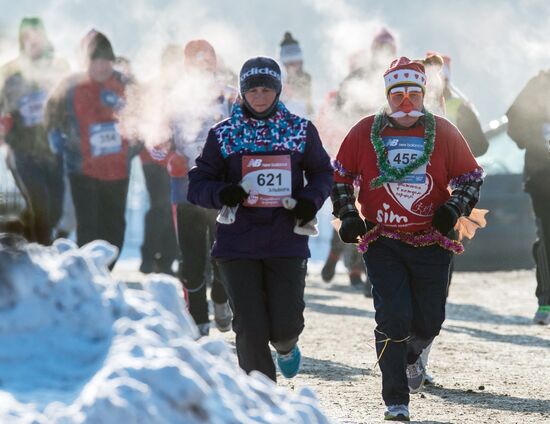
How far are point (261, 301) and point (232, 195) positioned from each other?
1.61 ft

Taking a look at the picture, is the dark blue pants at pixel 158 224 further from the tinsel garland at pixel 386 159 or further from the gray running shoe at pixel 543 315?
the tinsel garland at pixel 386 159

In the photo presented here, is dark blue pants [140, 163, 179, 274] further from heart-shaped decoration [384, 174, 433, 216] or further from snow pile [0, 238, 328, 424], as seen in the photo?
snow pile [0, 238, 328, 424]

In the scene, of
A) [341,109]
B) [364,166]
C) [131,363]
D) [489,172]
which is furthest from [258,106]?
[489,172]

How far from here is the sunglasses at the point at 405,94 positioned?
275 inches

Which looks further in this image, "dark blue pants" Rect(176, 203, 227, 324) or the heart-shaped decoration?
"dark blue pants" Rect(176, 203, 227, 324)

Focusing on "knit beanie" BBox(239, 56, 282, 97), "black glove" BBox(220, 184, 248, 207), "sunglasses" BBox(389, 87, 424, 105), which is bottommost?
"black glove" BBox(220, 184, 248, 207)

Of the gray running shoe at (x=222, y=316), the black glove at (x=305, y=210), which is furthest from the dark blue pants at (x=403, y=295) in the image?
the gray running shoe at (x=222, y=316)

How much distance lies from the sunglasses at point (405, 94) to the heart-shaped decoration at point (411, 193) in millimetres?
371

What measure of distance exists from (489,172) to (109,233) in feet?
23.1

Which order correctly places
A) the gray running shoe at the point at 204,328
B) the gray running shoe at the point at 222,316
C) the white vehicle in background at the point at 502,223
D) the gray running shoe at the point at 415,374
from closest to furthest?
the gray running shoe at the point at 415,374, the gray running shoe at the point at 204,328, the gray running shoe at the point at 222,316, the white vehicle in background at the point at 502,223

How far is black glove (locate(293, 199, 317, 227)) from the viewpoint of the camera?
20.8ft

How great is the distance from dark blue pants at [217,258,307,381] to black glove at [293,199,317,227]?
0.20 metres

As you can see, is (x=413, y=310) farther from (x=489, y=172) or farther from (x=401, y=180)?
(x=489, y=172)

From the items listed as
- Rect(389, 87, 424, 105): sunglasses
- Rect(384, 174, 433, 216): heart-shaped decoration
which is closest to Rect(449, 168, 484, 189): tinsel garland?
Rect(384, 174, 433, 216): heart-shaped decoration
